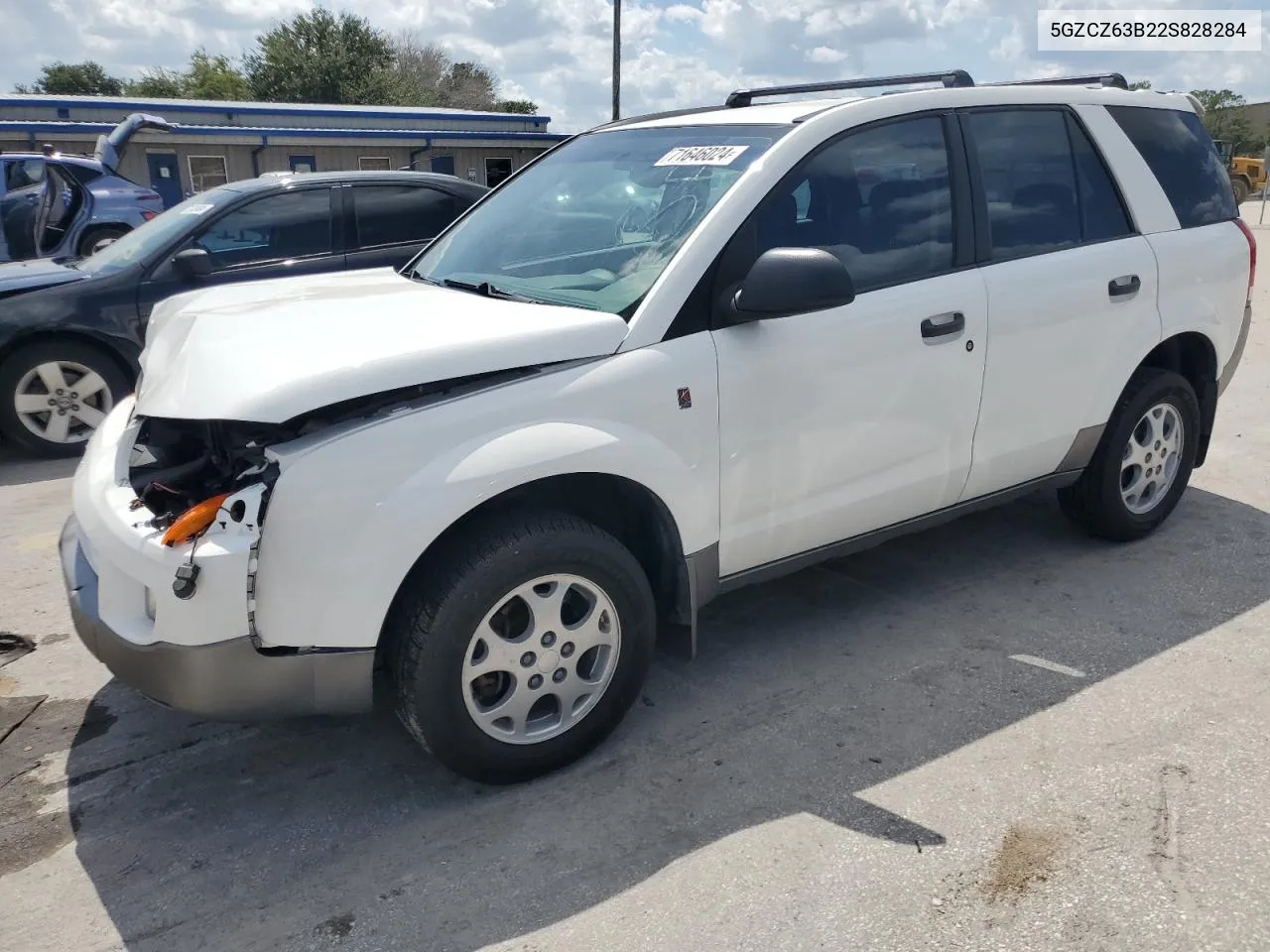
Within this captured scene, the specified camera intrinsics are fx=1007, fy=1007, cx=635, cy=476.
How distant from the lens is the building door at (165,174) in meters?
20.8

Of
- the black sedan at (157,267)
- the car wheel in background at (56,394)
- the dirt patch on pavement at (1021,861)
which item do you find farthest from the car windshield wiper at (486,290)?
the car wheel in background at (56,394)

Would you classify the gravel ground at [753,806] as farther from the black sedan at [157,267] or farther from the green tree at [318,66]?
the green tree at [318,66]

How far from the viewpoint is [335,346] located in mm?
2635

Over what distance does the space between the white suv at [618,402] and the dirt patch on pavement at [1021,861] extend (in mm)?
1074

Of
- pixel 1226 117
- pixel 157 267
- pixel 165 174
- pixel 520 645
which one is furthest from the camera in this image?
pixel 1226 117

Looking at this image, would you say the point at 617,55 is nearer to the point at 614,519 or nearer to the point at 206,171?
the point at 206,171

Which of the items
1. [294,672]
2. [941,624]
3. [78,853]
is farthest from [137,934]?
[941,624]

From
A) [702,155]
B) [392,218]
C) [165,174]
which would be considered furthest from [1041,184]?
[165,174]

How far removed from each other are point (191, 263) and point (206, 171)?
57.1 feet

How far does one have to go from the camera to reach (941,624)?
3830 millimetres

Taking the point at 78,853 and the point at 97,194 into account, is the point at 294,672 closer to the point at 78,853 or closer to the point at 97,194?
the point at 78,853

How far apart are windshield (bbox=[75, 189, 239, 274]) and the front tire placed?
499 centimetres

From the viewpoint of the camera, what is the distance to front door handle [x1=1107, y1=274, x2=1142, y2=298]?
3969 mm

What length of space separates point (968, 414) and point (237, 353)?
2436mm
